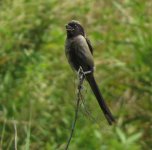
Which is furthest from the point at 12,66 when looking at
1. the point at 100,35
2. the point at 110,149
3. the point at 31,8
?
the point at 100,35

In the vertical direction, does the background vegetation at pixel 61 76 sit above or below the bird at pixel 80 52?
below

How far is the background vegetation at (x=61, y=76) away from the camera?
503 centimetres

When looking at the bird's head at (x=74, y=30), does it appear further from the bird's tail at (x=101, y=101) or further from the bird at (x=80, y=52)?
the bird's tail at (x=101, y=101)

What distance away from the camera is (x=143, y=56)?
5.90 m

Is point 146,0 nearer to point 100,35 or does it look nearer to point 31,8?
point 100,35

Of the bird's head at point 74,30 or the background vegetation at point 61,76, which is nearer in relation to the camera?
the bird's head at point 74,30

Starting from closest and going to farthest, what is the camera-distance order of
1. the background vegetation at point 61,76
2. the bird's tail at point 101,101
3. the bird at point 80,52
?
the bird's tail at point 101,101 → the bird at point 80,52 → the background vegetation at point 61,76

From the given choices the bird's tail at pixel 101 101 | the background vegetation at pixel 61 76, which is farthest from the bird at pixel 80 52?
the background vegetation at pixel 61 76

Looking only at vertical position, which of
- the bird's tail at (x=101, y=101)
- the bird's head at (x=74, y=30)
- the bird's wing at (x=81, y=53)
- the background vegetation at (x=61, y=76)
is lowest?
the background vegetation at (x=61, y=76)

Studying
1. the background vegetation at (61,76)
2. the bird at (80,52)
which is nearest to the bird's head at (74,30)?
the bird at (80,52)

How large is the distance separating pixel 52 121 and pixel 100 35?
1355 mm

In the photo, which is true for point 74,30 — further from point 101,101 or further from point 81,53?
point 101,101

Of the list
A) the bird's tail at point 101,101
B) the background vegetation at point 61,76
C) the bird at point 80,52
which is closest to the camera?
the bird's tail at point 101,101

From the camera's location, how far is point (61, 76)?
5766mm
